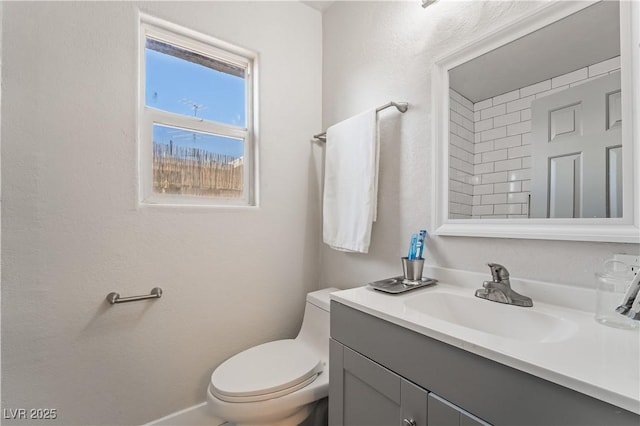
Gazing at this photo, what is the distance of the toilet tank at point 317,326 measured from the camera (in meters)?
1.42

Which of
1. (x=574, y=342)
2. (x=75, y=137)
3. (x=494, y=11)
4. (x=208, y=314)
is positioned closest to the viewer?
(x=574, y=342)

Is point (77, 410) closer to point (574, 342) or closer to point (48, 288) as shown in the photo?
point (48, 288)

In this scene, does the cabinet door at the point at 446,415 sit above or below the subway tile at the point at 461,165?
below

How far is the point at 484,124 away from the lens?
41.6 inches

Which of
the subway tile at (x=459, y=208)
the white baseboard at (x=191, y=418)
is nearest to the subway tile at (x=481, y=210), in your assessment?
the subway tile at (x=459, y=208)

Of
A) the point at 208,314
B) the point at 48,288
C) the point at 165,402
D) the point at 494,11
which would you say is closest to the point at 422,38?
the point at 494,11

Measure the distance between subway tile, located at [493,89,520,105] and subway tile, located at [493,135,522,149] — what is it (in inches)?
5.3

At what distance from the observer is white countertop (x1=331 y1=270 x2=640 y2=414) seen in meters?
0.44

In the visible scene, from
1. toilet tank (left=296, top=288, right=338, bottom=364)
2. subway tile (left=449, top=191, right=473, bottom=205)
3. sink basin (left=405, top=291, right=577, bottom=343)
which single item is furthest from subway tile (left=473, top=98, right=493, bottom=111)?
toilet tank (left=296, top=288, right=338, bottom=364)

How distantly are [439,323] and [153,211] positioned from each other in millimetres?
1265

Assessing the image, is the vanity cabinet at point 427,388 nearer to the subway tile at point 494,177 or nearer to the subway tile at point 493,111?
the subway tile at point 494,177

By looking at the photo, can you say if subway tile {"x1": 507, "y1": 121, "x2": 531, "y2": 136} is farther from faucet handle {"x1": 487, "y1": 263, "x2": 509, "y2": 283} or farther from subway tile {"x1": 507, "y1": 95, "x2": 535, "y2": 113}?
faucet handle {"x1": 487, "y1": 263, "x2": 509, "y2": 283}

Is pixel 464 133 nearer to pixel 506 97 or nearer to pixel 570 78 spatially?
pixel 506 97

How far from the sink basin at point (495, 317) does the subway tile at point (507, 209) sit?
1.05ft
